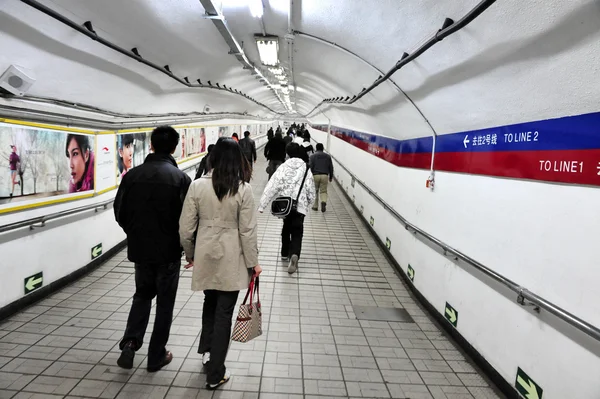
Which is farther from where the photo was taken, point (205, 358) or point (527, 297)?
point (205, 358)

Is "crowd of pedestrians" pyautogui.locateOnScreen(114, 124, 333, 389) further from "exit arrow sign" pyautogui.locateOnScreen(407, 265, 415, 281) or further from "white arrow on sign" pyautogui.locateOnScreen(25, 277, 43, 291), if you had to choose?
"exit arrow sign" pyautogui.locateOnScreen(407, 265, 415, 281)

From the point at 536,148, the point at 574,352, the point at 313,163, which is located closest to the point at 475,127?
the point at 536,148

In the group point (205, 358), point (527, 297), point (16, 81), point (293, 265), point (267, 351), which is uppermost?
point (16, 81)

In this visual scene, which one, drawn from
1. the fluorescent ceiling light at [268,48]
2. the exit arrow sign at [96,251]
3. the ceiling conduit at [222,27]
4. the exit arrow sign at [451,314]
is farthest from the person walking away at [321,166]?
the exit arrow sign at [451,314]

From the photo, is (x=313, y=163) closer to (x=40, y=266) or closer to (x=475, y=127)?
(x=475, y=127)

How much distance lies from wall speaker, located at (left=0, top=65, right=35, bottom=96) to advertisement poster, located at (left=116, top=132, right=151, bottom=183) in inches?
81.9

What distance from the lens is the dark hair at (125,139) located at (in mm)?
5359

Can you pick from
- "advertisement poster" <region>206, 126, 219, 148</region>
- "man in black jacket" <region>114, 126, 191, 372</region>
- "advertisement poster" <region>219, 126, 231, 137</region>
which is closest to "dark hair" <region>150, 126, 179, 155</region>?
"man in black jacket" <region>114, 126, 191, 372</region>

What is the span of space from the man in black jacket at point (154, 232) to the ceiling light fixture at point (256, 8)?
6.53ft

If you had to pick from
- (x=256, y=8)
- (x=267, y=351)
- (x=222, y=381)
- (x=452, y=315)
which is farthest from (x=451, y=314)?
(x=256, y=8)

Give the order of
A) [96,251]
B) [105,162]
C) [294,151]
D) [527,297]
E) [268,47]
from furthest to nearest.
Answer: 1. [268,47]
2. [294,151]
3. [105,162]
4. [96,251]
5. [527,297]

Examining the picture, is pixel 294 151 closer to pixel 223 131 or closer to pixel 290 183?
pixel 290 183

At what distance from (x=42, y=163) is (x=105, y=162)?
1.27 meters

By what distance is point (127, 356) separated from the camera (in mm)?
2775
